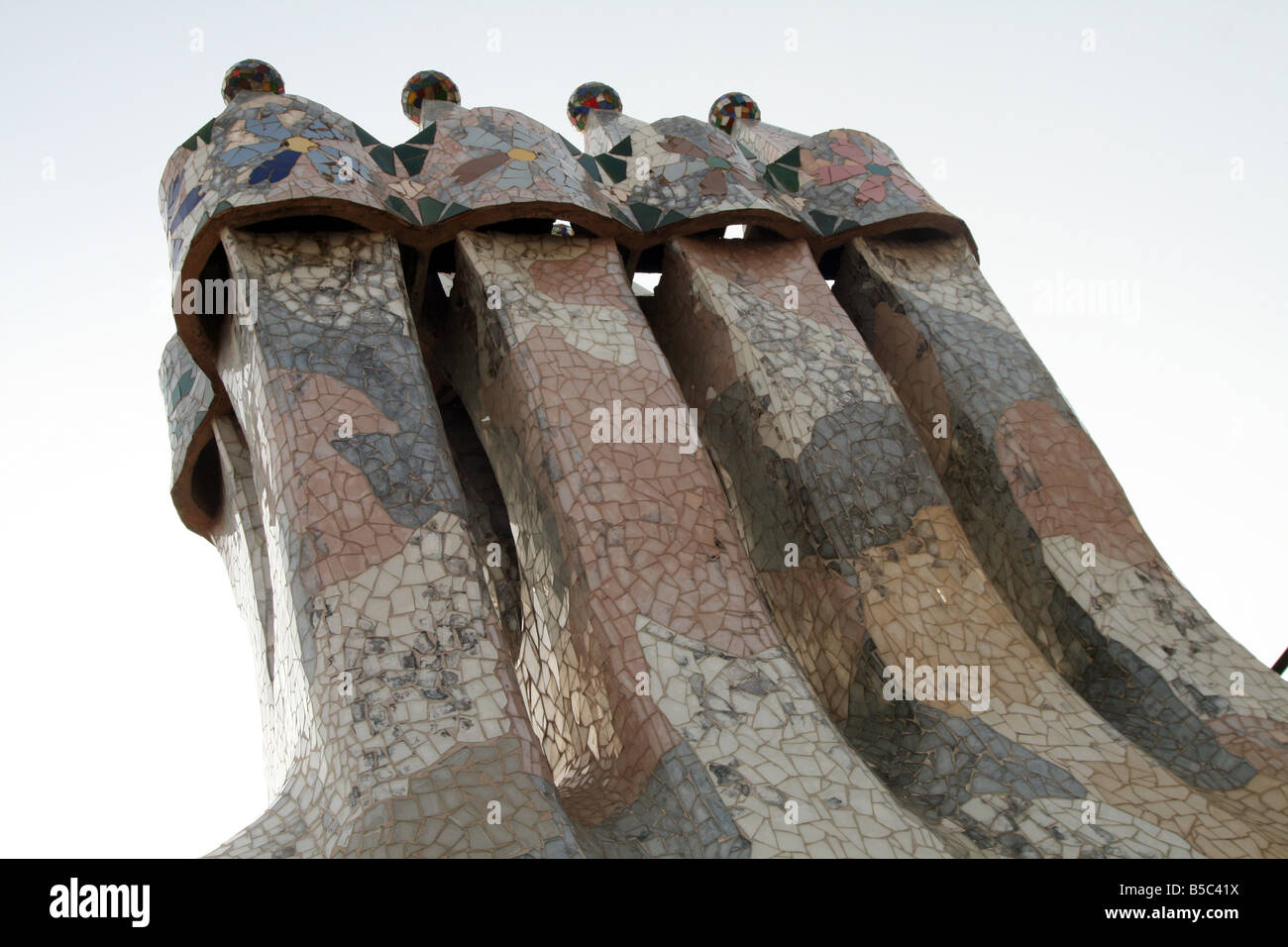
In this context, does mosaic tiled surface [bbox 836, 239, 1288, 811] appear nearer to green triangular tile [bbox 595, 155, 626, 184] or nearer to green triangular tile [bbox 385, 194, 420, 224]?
green triangular tile [bbox 595, 155, 626, 184]

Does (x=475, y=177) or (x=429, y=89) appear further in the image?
(x=429, y=89)

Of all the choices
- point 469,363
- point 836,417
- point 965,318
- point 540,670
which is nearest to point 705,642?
point 540,670

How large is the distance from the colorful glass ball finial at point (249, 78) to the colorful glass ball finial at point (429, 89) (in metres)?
0.85

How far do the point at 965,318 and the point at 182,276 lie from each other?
4.21m

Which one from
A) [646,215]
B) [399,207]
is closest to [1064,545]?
[646,215]

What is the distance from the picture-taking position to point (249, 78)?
6441mm

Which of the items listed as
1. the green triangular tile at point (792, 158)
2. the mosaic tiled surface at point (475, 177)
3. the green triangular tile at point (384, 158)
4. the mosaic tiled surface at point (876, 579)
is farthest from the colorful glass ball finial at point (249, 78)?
the green triangular tile at point (792, 158)

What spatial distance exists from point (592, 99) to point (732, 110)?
967mm

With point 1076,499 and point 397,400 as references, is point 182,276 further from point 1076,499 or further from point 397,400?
point 1076,499

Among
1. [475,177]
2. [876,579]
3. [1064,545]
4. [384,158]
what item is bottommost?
[876,579]

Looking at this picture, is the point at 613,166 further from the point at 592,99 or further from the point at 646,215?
the point at 592,99

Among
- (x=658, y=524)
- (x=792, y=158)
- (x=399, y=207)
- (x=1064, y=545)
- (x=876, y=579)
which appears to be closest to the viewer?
(x=658, y=524)

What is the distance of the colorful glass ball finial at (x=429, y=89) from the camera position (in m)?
7.03
